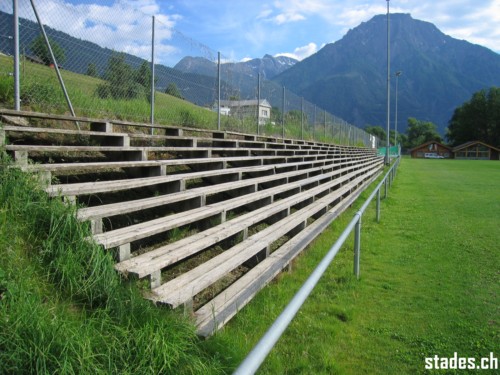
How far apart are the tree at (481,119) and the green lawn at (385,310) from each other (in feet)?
363

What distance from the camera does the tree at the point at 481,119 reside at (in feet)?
330

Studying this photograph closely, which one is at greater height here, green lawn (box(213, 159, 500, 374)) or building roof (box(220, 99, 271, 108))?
building roof (box(220, 99, 271, 108))

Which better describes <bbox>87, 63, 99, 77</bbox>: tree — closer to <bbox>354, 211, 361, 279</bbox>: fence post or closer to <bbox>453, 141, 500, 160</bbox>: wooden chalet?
<bbox>354, 211, 361, 279</bbox>: fence post

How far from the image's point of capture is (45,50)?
5805mm

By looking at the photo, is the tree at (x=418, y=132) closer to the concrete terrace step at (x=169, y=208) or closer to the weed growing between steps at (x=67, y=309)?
the concrete terrace step at (x=169, y=208)

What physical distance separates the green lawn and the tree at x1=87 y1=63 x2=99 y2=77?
4439mm

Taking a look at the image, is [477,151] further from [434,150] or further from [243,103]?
[243,103]

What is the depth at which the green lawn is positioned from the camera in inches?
119

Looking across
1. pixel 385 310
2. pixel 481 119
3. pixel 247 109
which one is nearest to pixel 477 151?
pixel 481 119

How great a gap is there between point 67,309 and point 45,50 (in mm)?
4860

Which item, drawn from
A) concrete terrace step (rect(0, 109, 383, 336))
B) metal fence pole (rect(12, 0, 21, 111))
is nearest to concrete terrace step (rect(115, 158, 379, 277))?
concrete terrace step (rect(0, 109, 383, 336))

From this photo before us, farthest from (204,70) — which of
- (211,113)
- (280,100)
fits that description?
(280,100)

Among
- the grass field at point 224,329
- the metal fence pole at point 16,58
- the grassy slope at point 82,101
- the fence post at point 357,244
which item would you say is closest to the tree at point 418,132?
the grassy slope at point 82,101

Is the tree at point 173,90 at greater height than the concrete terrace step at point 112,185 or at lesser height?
greater
